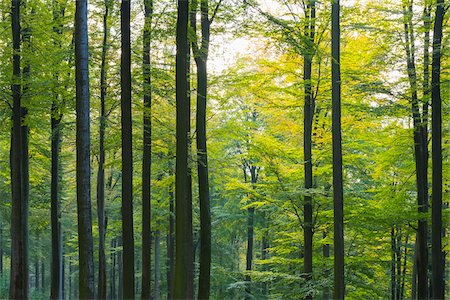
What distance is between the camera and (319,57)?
14.8m

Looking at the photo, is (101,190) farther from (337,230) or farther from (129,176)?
(337,230)

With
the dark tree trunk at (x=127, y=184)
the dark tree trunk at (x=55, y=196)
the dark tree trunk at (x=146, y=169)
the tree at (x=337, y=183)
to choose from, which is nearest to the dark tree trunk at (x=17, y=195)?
the dark tree trunk at (x=55, y=196)

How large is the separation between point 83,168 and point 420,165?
1126cm

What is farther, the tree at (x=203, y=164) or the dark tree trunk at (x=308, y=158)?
the dark tree trunk at (x=308, y=158)

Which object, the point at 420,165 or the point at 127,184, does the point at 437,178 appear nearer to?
the point at 420,165

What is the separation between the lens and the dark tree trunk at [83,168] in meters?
8.59

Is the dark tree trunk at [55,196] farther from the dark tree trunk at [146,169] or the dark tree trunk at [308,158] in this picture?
the dark tree trunk at [308,158]

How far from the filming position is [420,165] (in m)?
15.8

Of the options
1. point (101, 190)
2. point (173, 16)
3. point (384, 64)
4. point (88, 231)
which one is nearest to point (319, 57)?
point (384, 64)

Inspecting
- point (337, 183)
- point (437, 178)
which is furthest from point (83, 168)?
point (437, 178)

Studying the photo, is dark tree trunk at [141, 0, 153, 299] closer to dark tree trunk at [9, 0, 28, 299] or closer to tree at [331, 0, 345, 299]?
dark tree trunk at [9, 0, 28, 299]

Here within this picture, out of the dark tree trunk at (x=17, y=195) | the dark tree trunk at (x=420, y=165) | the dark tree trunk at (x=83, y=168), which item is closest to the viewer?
the dark tree trunk at (x=83, y=168)

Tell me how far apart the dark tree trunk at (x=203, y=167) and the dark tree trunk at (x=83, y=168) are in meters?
3.40

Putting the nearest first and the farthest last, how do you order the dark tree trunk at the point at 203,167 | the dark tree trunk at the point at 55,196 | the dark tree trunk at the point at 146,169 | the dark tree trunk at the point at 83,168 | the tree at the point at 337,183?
the dark tree trunk at the point at 83,168 < the tree at the point at 337,183 < the dark tree trunk at the point at 203,167 < the dark tree trunk at the point at 146,169 < the dark tree trunk at the point at 55,196
